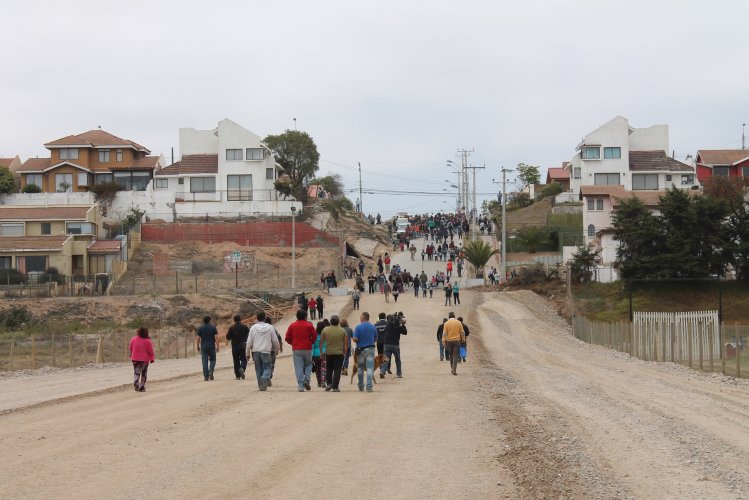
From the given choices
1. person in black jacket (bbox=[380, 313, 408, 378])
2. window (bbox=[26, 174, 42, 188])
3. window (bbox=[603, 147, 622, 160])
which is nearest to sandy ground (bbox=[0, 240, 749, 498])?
person in black jacket (bbox=[380, 313, 408, 378])

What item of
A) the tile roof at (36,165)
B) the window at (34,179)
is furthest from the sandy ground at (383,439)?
the tile roof at (36,165)

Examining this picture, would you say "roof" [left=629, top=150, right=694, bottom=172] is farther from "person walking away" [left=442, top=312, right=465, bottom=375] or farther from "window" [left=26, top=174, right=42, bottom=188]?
"person walking away" [left=442, top=312, right=465, bottom=375]

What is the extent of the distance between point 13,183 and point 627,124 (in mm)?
58472

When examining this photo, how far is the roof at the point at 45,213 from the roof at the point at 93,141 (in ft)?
53.2

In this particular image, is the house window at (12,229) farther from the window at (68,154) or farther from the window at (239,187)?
the window at (239,187)

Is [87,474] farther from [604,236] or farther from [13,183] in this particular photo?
[13,183]

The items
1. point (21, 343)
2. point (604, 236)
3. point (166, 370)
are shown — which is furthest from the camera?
point (604, 236)

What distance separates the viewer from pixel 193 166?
9438 cm

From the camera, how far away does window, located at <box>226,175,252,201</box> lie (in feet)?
304

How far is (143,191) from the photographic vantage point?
303ft

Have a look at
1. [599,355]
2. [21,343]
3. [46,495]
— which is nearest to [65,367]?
[21,343]

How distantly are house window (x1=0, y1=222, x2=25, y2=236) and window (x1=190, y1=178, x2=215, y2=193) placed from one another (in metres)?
17.9

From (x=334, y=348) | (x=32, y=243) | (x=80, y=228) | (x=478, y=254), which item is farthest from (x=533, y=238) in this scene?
(x=334, y=348)

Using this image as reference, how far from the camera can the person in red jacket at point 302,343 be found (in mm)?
A: 21938
